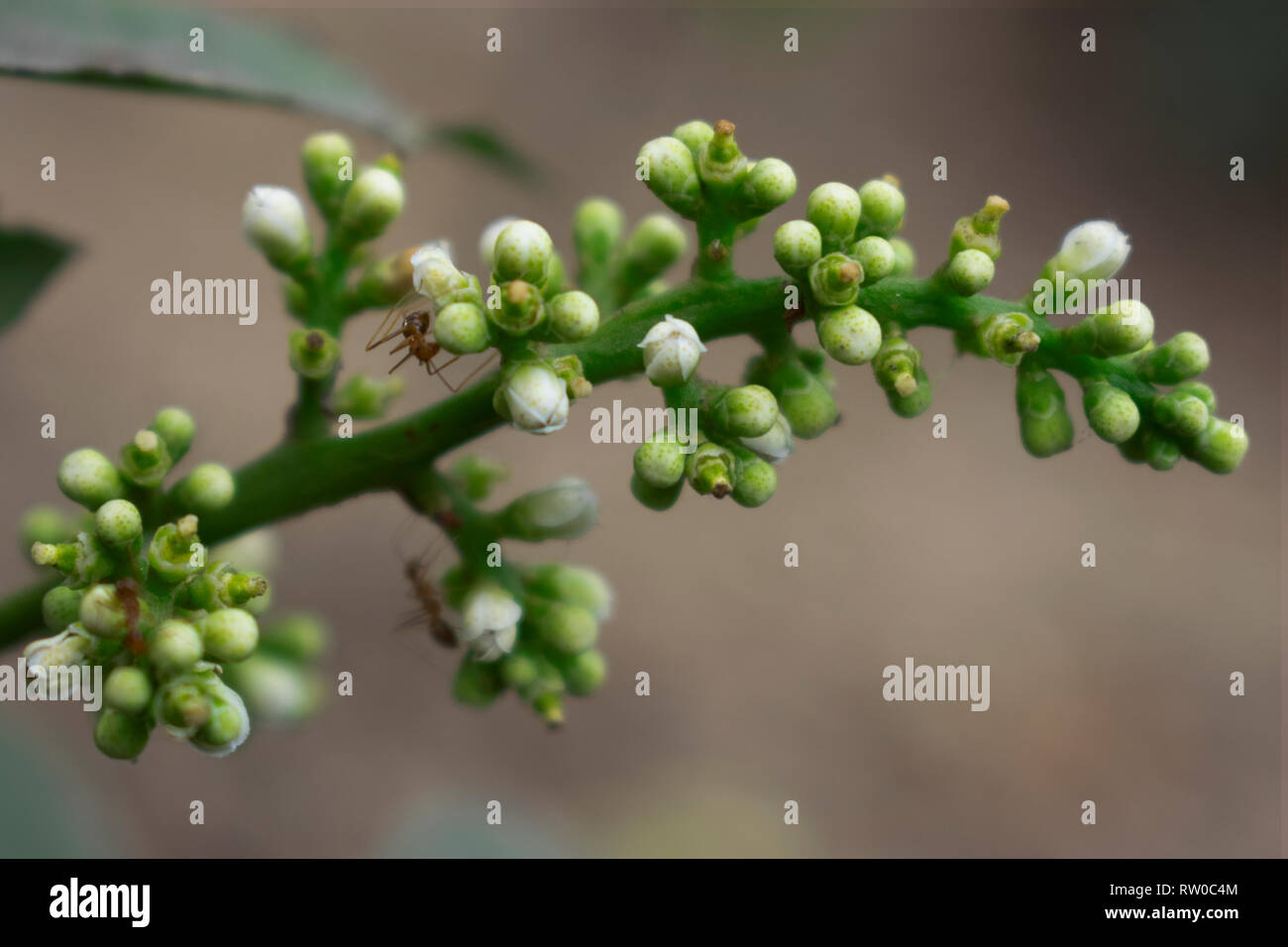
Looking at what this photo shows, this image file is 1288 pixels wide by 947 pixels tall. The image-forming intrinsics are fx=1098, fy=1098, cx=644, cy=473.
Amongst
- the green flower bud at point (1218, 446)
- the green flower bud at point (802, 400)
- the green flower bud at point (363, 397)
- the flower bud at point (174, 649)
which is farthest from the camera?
the green flower bud at point (363, 397)

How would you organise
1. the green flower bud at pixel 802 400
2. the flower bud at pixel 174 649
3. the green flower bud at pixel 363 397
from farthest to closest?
the green flower bud at pixel 363 397 < the green flower bud at pixel 802 400 < the flower bud at pixel 174 649

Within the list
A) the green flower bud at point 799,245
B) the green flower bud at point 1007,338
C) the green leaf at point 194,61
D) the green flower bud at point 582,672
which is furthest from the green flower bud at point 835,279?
the green leaf at point 194,61

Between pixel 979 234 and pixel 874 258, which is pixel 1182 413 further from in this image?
pixel 874 258

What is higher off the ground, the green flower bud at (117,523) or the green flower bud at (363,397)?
the green flower bud at (363,397)

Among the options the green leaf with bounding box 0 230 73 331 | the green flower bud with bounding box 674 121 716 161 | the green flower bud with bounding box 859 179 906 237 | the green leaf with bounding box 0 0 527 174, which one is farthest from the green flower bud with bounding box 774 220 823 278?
the green leaf with bounding box 0 230 73 331

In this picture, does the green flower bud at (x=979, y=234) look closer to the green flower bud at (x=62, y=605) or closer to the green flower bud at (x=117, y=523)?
the green flower bud at (x=117, y=523)
